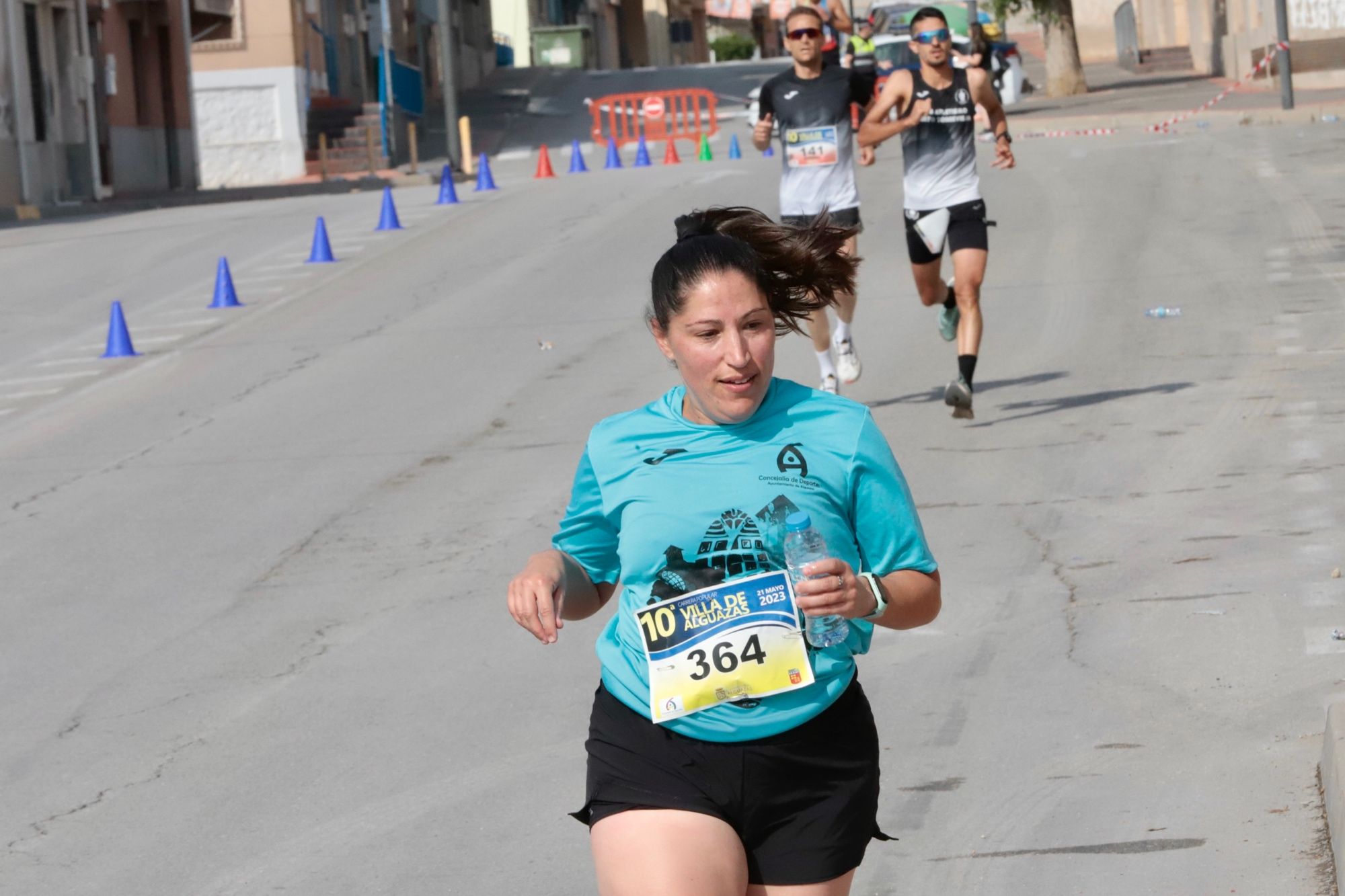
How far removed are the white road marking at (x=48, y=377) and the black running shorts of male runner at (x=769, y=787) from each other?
12.3 m

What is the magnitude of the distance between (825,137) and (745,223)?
793cm

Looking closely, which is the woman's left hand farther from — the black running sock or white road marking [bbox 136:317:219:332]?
white road marking [bbox 136:317:219:332]

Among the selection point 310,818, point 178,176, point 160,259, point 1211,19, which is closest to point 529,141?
point 178,176

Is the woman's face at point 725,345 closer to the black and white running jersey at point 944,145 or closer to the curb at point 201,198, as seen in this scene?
the black and white running jersey at point 944,145

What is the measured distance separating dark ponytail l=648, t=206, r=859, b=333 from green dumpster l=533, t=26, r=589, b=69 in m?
68.4

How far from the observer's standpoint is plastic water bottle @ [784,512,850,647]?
3.16m

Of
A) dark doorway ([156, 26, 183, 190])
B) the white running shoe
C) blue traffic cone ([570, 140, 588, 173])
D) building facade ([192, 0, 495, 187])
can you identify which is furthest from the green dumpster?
the white running shoe

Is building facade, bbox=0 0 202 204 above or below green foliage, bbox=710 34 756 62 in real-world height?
below

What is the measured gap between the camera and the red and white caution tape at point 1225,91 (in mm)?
28562

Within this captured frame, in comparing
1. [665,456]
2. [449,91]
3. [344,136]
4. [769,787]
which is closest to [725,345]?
[665,456]

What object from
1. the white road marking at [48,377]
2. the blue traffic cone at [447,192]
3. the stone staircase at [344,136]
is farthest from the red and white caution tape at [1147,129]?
the white road marking at [48,377]

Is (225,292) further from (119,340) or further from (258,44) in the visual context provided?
(258,44)

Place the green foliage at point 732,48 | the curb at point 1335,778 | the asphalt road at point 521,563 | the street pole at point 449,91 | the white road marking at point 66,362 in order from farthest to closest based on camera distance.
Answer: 1. the green foliage at point 732,48
2. the street pole at point 449,91
3. the white road marking at point 66,362
4. the asphalt road at point 521,563
5. the curb at point 1335,778

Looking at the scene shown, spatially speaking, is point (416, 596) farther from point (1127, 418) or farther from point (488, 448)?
point (1127, 418)
